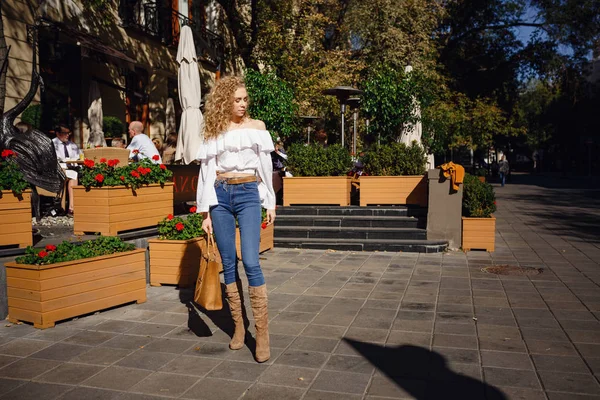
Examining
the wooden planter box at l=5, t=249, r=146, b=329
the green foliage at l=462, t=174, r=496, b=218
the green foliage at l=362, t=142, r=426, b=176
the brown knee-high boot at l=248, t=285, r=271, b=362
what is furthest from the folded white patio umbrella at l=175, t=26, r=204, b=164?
the brown knee-high boot at l=248, t=285, r=271, b=362

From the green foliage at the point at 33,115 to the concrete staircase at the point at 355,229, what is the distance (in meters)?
5.22

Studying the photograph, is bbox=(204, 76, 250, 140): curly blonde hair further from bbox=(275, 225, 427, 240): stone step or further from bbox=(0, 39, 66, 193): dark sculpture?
bbox=(275, 225, 427, 240): stone step

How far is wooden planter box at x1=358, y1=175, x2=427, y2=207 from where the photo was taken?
10.3 meters

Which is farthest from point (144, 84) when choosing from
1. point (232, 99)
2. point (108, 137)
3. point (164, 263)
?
point (232, 99)

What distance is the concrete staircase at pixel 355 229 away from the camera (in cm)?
914

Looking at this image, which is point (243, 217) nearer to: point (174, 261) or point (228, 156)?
point (228, 156)

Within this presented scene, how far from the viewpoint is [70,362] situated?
13.0ft

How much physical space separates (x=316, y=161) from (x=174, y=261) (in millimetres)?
5348

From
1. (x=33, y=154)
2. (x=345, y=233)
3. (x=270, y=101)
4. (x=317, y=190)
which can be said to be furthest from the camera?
(x=270, y=101)

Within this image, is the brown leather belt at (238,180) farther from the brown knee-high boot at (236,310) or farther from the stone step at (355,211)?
the stone step at (355,211)

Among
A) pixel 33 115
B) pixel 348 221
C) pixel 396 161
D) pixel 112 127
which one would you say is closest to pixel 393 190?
pixel 396 161

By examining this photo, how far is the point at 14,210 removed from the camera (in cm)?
554

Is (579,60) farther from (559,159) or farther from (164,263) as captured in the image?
(559,159)

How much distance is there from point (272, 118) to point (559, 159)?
54.1 meters
